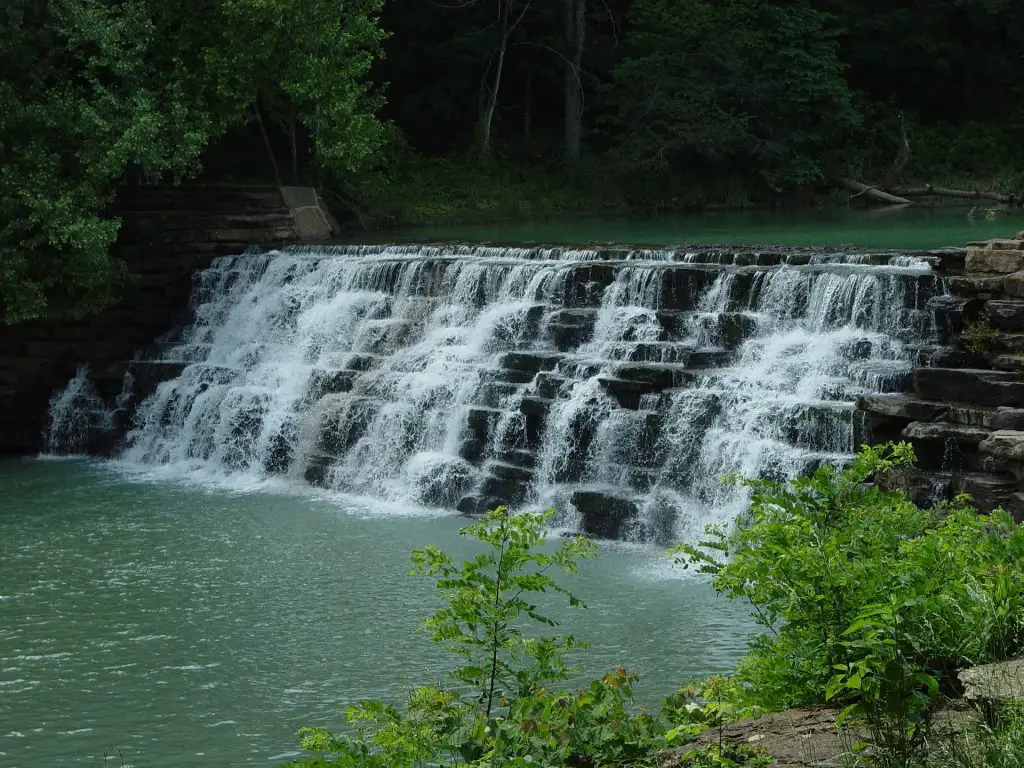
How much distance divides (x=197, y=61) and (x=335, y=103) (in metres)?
2.72

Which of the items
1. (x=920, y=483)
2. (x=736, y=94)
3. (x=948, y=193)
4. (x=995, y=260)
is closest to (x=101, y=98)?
(x=995, y=260)

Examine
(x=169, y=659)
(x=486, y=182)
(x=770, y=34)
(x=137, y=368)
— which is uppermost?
(x=770, y=34)

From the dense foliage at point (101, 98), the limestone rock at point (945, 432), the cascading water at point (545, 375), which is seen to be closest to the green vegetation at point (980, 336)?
the cascading water at point (545, 375)

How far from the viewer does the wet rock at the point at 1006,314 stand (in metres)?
12.8

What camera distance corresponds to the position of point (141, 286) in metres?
20.7

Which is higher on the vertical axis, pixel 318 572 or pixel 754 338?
pixel 754 338

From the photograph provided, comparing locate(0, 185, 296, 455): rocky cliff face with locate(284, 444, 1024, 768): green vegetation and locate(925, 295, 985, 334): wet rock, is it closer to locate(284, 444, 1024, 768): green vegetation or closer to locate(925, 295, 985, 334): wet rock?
locate(925, 295, 985, 334): wet rock

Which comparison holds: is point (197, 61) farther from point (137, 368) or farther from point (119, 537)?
point (119, 537)

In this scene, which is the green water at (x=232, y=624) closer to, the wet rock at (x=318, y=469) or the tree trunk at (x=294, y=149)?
the wet rock at (x=318, y=469)

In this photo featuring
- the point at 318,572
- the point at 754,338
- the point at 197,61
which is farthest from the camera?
the point at 197,61

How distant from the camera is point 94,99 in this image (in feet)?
64.0

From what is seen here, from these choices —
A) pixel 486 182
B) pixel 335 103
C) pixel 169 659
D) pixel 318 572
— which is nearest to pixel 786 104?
pixel 486 182

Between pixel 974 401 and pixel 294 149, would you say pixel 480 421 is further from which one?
pixel 294 149

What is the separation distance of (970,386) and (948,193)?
1752 cm
